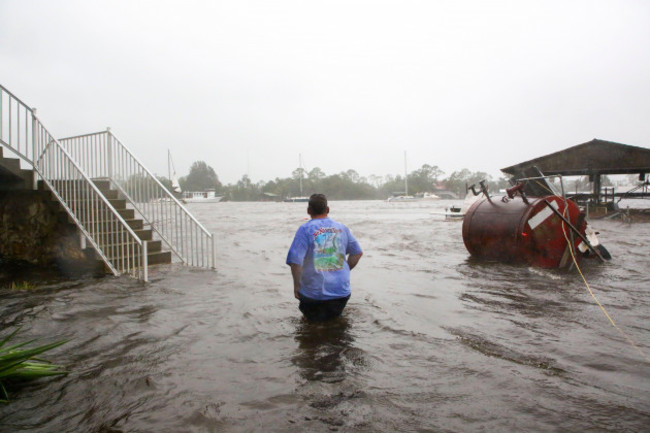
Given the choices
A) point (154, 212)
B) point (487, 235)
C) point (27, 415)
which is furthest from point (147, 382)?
point (487, 235)

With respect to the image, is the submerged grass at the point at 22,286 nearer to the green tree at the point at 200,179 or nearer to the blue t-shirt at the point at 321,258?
the blue t-shirt at the point at 321,258

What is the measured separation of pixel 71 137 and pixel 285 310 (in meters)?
7.09

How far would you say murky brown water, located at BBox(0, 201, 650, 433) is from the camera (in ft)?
9.82

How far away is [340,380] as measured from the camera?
3600 mm

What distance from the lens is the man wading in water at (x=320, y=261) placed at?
15.2ft

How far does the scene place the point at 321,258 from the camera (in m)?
4.68

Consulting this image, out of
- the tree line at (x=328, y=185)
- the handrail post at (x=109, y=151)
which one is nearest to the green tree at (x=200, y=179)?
the tree line at (x=328, y=185)

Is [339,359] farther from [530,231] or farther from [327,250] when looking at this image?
[530,231]

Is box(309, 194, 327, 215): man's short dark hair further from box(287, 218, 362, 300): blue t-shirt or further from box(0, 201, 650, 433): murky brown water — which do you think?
box(0, 201, 650, 433): murky brown water

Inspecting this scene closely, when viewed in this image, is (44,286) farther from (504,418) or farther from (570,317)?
(570,317)

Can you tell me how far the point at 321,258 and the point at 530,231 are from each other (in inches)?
238

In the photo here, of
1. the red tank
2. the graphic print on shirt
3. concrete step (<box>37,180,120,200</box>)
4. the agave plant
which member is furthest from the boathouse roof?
the agave plant

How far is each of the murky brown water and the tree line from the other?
4876 inches

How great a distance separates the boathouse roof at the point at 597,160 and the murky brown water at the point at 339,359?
1999cm
